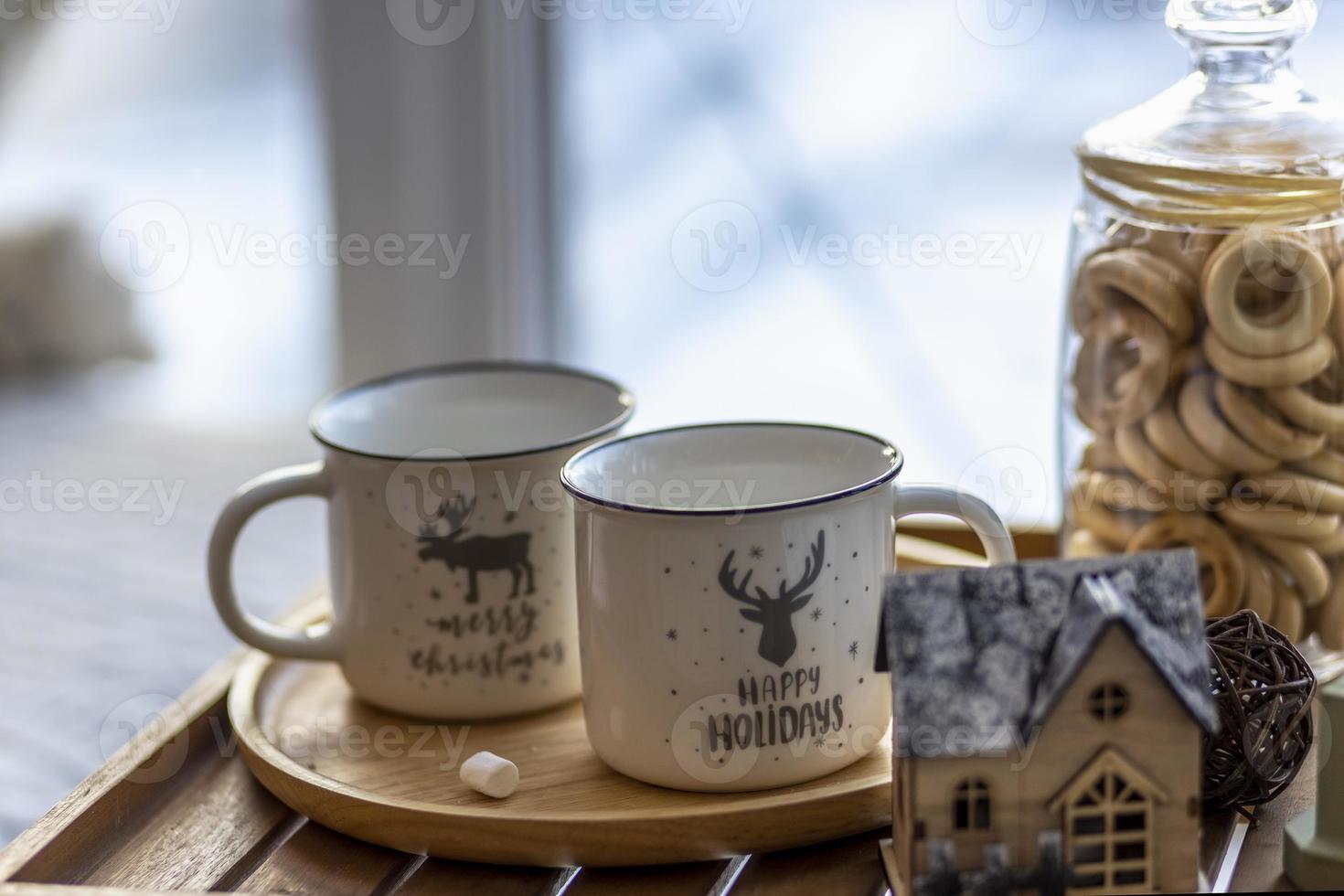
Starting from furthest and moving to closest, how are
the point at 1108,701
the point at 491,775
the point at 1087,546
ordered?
the point at 1087,546 < the point at 491,775 < the point at 1108,701

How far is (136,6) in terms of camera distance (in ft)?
3.97

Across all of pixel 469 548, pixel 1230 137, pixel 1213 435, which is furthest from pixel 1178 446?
pixel 469 548

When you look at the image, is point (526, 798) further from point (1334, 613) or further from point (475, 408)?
point (1334, 613)

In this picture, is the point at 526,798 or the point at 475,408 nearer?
the point at 526,798

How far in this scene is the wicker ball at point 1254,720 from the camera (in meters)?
0.46

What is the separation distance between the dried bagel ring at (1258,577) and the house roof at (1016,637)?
6.8 inches

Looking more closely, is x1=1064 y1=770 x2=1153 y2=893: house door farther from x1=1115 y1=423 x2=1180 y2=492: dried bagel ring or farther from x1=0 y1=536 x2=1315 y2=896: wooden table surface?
x1=1115 y1=423 x2=1180 y2=492: dried bagel ring

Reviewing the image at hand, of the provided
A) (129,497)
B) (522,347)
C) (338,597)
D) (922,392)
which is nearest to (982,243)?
(922,392)

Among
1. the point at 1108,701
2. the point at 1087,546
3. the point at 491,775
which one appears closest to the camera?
the point at 1108,701

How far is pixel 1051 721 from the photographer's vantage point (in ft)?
1.28

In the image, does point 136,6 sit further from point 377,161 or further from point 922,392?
point 922,392

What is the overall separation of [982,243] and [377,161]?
21.0 inches

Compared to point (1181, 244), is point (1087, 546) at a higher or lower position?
lower

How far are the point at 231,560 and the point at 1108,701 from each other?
34cm
